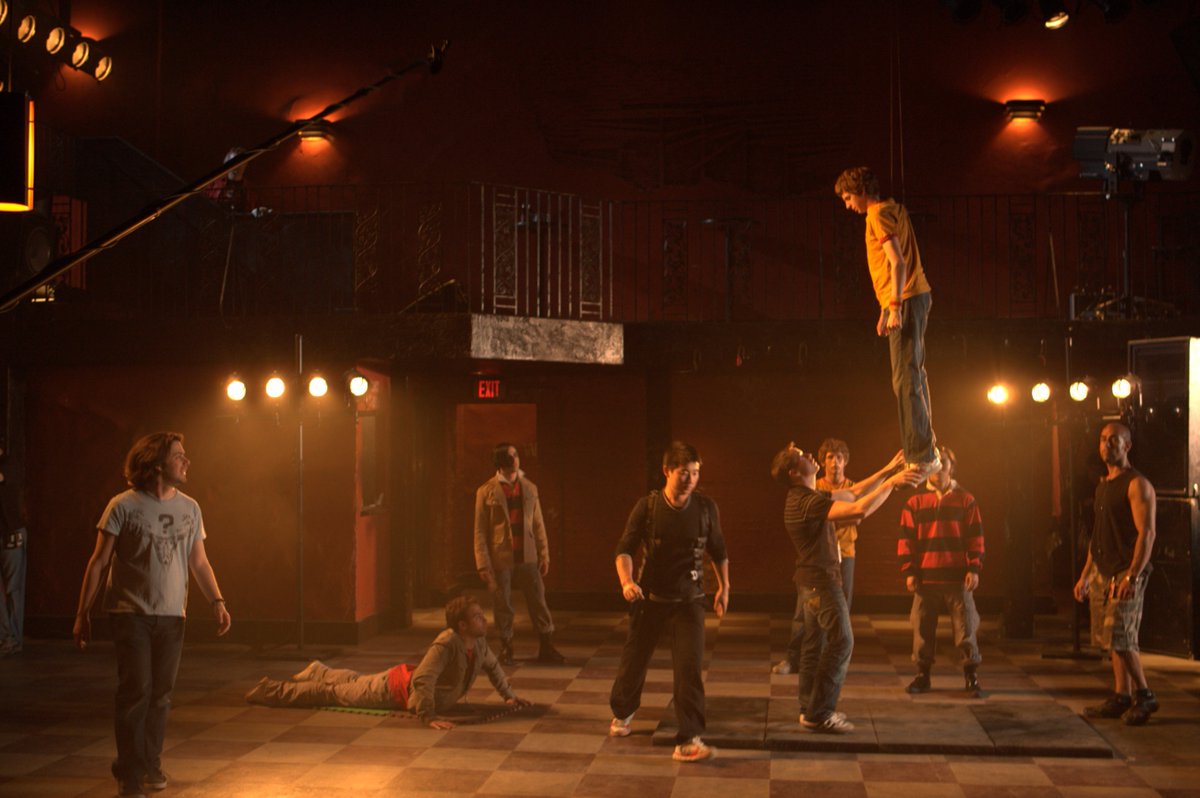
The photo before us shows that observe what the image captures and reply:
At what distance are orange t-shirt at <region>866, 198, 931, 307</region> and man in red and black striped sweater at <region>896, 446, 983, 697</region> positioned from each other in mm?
2528

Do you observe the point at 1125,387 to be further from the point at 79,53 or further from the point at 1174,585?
the point at 79,53

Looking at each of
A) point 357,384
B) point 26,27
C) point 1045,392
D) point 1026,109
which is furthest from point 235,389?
point 1026,109

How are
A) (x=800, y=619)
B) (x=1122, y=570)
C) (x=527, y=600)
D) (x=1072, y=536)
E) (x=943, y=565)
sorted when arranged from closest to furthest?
(x=1122, y=570) < (x=943, y=565) < (x=800, y=619) < (x=527, y=600) < (x=1072, y=536)

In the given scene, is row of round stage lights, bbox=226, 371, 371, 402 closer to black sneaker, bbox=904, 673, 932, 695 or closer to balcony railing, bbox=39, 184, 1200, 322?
balcony railing, bbox=39, 184, 1200, 322

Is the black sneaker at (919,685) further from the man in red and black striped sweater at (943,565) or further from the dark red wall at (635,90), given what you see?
the dark red wall at (635,90)

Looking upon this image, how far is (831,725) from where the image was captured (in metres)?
7.42

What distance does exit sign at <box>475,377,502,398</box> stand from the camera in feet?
45.8

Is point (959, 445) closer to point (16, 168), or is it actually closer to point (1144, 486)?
point (1144, 486)

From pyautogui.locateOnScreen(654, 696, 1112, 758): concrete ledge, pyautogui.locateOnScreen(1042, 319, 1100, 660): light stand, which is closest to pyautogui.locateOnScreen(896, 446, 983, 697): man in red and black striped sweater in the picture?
pyautogui.locateOnScreen(654, 696, 1112, 758): concrete ledge

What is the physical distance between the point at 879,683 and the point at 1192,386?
3.93 meters

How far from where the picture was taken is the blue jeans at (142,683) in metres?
6.14

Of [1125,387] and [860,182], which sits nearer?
[860,182]

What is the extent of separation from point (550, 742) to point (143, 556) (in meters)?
2.68

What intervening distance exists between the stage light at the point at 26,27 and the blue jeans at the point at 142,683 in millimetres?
8350
